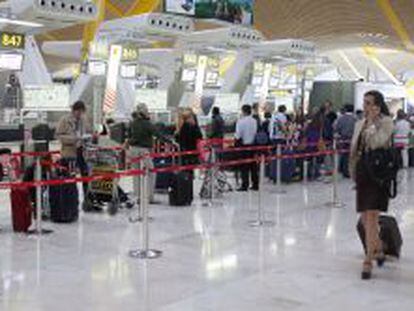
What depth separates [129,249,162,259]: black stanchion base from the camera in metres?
7.35

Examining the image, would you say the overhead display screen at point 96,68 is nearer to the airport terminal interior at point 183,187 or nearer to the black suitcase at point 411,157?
the airport terminal interior at point 183,187

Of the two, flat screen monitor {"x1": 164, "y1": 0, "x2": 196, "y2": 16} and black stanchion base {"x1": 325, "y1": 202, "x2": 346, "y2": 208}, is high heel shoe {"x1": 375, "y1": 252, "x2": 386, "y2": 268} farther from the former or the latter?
flat screen monitor {"x1": 164, "y1": 0, "x2": 196, "y2": 16}

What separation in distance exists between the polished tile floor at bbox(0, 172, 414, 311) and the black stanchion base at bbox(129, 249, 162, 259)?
12cm

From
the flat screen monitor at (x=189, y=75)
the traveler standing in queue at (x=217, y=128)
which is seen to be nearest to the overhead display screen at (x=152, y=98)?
the flat screen monitor at (x=189, y=75)

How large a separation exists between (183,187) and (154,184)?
1.08 metres

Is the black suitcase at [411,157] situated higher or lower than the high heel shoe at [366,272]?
higher

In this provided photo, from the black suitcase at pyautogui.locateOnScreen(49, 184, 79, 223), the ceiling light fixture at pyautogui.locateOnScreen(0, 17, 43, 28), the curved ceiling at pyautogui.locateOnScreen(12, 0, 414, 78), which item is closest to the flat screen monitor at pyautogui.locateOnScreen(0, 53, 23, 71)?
the ceiling light fixture at pyautogui.locateOnScreen(0, 17, 43, 28)

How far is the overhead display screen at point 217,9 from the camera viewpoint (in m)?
15.7

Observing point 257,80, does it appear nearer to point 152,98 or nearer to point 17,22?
point 152,98

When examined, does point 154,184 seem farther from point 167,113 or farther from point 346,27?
point 346,27

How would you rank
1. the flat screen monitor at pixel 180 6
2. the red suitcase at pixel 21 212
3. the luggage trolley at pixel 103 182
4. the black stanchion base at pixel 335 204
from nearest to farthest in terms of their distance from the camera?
the red suitcase at pixel 21 212 < the luggage trolley at pixel 103 182 < the black stanchion base at pixel 335 204 < the flat screen monitor at pixel 180 6

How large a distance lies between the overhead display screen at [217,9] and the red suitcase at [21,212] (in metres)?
7.65

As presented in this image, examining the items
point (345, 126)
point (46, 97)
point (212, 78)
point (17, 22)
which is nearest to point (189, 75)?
point (212, 78)

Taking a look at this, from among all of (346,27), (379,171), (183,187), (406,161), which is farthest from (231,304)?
(346,27)
